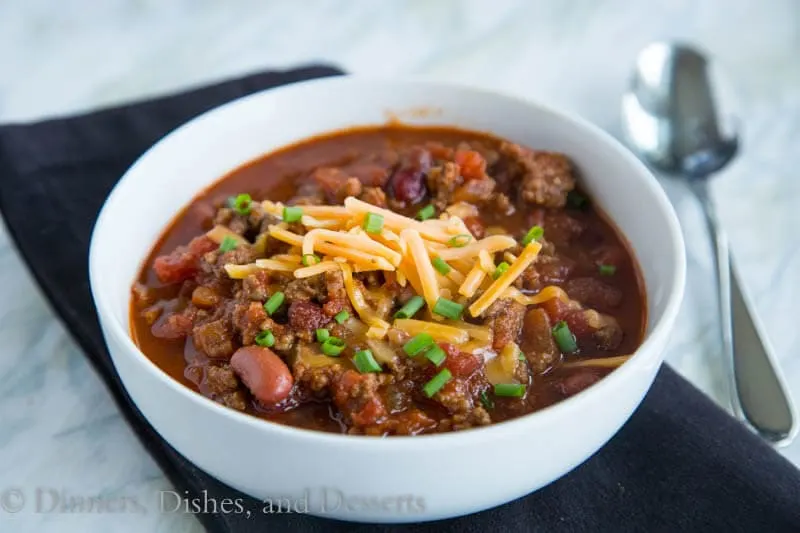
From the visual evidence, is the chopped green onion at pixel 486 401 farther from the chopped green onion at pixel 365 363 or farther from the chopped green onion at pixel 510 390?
the chopped green onion at pixel 365 363

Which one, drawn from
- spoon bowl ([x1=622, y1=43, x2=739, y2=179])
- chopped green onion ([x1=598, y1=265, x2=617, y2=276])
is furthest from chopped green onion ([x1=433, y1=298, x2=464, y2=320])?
spoon bowl ([x1=622, y1=43, x2=739, y2=179])

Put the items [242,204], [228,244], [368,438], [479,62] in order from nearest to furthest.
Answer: [368,438] → [228,244] → [242,204] → [479,62]

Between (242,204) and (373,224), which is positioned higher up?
(373,224)

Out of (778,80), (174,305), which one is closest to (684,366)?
(174,305)

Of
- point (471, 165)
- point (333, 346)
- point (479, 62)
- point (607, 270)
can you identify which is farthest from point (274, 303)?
point (479, 62)

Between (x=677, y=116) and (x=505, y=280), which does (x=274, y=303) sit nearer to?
(x=505, y=280)

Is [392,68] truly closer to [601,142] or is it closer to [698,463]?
[601,142]
